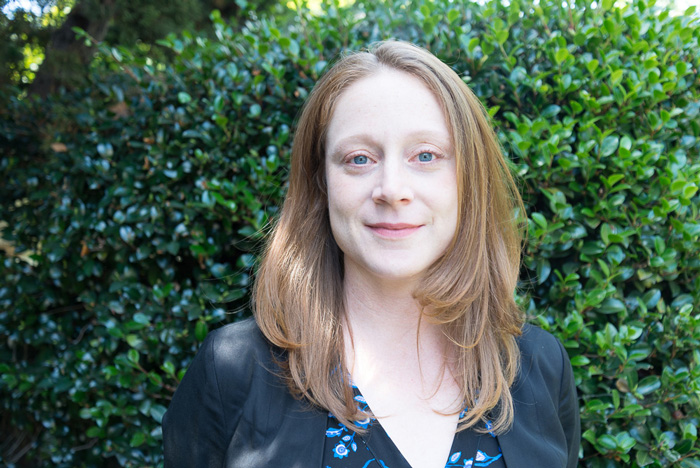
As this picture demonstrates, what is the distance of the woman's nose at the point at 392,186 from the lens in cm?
151

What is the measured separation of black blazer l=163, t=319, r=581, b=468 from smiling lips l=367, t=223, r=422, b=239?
472 mm

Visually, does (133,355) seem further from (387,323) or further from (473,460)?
(473,460)

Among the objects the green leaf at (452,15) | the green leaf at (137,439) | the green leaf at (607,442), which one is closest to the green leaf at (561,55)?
the green leaf at (452,15)

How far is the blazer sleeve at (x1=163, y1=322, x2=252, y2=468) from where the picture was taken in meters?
1.55

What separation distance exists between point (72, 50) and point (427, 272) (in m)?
3.12

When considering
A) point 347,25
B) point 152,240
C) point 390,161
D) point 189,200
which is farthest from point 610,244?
point 152,240

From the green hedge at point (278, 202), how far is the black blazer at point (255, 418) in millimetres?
404

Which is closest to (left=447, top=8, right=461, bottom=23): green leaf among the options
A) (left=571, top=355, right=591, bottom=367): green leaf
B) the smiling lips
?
the smiling lips

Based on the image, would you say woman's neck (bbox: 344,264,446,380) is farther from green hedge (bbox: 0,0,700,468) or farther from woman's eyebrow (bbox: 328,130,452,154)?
green hedge (bbox: 0,0,700,468)

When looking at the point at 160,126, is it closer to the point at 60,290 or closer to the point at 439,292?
the point at 60,290

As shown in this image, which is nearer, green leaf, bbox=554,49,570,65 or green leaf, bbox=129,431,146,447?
green leaf, bbox=554,49,570,65

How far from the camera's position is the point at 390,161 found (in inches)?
60.7

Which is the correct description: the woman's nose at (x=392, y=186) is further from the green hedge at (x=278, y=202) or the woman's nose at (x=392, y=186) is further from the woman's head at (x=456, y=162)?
the green hedge at (x=278, y=202)

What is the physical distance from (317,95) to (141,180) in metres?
1.26
